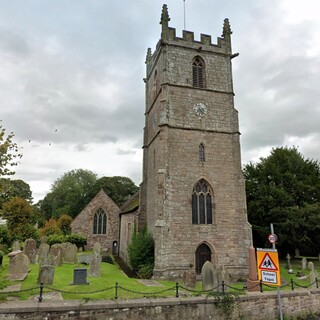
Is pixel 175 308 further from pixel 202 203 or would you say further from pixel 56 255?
pixel 56 255

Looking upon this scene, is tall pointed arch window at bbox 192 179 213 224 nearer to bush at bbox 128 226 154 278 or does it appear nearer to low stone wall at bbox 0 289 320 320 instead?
bush at bbox 128 226 154 278

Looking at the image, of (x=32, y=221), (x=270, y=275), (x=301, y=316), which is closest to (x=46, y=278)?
(x=270, y=275)

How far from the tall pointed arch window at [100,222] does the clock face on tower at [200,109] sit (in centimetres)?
1657

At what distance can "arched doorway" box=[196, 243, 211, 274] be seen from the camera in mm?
17141

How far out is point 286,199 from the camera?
993 inches

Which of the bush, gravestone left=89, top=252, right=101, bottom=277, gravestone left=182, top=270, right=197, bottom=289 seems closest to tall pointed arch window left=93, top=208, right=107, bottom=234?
the bush

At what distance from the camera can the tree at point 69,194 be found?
4769 centimetres

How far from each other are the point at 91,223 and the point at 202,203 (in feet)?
51.2

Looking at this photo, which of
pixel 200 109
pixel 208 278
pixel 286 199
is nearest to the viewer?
pixel 208 278

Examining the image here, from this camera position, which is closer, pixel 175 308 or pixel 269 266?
pixel 269 266

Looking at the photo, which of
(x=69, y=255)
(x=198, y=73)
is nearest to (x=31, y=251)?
(x=69, y=255)

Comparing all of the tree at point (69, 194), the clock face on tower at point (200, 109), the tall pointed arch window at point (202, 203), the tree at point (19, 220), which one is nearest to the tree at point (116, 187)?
the tree at point (69, 194)

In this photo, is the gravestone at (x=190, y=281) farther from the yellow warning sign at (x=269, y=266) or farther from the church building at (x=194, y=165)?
the yellow warning sign at (x=269, y=266)

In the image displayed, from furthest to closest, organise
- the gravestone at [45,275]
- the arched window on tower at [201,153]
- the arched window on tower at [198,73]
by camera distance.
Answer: the arched window on tower at [198,73] < the arched window on tower at [201,153] < the gravestone at [45,275]
